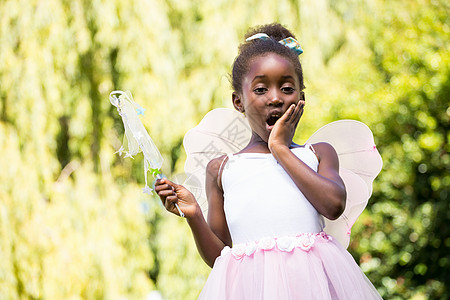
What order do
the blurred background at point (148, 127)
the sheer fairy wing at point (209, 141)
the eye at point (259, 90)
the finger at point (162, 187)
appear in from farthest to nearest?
the blurred background at point (148, 127), the sheer fairy wing at point (209, 141), the eye at point (259, 90), the finger at point (162, 187)

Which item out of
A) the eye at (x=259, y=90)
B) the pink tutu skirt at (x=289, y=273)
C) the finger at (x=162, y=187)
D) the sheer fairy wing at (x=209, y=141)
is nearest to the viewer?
the pink tutu skirt at (x=289, y=273)

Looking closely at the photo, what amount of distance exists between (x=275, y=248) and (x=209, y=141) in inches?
24.1

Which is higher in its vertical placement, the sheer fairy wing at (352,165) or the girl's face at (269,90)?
the girl's face at (269,90)

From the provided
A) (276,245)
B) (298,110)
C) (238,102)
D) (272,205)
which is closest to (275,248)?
(276,245)

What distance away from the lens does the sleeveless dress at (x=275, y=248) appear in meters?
1.66

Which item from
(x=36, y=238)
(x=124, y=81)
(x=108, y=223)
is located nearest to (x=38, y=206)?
(x=36, y=238)

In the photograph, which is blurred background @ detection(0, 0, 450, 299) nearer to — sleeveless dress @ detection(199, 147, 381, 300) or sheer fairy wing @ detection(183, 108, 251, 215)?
sheer fairy wing @ detection(183, 108, 251, 215)

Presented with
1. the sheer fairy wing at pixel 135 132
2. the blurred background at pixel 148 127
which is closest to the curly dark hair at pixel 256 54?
the sheer fairy wing at pixel 135 132

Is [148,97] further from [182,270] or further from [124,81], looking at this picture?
[182,270]

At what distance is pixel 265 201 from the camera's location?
5.88 feet

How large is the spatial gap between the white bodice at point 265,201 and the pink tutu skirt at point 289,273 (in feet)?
0.12

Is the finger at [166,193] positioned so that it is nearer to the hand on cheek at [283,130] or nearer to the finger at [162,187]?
the finger at [162,187]

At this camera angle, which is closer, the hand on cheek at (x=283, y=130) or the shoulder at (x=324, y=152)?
the hand on cheek at (x=283, y=130)

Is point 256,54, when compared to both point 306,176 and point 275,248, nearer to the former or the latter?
point 306,176
